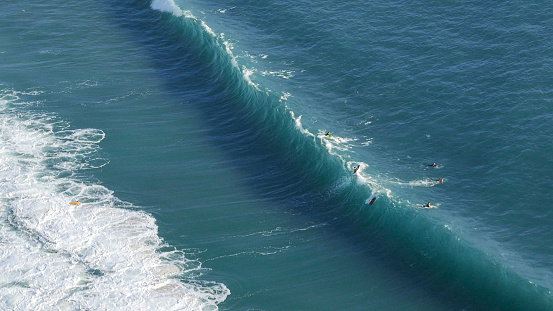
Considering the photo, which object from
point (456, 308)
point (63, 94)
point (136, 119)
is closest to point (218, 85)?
point (136, 119)

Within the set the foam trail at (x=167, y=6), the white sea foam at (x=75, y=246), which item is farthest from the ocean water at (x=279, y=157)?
the foam trail at (x=167, y=6)

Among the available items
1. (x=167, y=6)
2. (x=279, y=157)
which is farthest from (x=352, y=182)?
(x=167, y=6)

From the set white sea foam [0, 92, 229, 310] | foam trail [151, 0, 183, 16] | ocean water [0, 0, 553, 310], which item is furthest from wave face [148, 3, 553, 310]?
white sea foam [0, 92, 229, 310]

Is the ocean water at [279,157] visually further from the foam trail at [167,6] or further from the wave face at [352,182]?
the foam trail at [167,6]

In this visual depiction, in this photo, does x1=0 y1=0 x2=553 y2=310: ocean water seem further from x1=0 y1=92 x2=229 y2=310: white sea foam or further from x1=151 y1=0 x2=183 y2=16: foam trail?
x1=151 y1=0 x2=183 y2=16: foam trail

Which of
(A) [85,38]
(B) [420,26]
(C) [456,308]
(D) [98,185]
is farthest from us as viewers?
(A) [85,38]

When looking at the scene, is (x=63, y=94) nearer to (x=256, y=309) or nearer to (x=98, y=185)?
(x=98, y=185)
